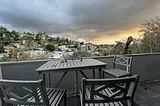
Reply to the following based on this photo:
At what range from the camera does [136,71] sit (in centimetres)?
381

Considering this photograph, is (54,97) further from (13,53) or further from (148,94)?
(148,94)

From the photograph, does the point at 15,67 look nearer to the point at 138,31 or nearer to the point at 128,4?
the point at 128,4

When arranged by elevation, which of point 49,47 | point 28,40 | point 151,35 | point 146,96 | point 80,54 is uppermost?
point 151,35

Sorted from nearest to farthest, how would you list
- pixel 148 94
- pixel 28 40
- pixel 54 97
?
pixel 54 97 < pixel 148 94 < pixel 28 40

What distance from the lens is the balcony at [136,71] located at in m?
2.91

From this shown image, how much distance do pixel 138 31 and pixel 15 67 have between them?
4.15 metres

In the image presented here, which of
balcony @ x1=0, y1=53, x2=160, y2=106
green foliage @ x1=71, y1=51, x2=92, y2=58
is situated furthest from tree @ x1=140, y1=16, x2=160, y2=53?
green foliage @ x1=71, y1=51, x2=92, y2=58

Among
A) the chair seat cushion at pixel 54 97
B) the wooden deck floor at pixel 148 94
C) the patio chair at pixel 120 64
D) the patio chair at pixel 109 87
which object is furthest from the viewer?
the patio chair at pixel 120 64

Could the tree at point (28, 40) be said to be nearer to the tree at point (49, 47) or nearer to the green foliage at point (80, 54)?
the tree at point (49, 47)

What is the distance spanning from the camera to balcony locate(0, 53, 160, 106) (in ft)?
9.53

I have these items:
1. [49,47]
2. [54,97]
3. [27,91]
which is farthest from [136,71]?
[27,91]

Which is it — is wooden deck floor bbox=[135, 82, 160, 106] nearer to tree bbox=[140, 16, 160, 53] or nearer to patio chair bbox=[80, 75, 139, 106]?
tree bbox=[140, 16, 160, 53]

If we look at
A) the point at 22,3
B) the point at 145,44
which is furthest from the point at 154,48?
the point at 22,3

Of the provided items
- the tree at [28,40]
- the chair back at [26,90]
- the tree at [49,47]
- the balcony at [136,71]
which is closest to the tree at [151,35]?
the balcony at [136,71]
